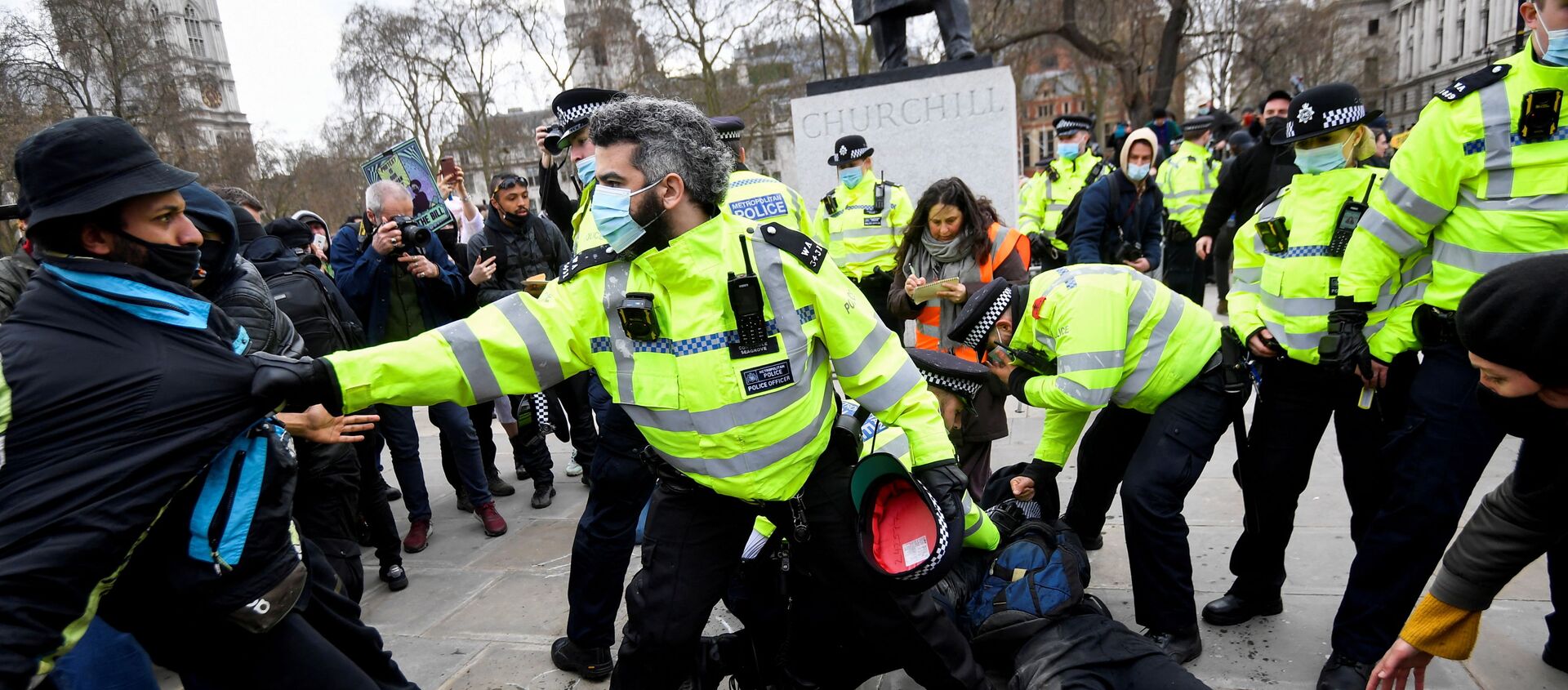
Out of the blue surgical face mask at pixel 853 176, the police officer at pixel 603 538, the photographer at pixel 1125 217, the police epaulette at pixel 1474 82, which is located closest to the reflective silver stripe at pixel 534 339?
the police officer at pixel 603 538

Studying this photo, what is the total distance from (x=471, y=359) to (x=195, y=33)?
63.2 metres

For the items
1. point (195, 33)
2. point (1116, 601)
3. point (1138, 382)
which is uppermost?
point (195, 33)

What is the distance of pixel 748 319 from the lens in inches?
84.6

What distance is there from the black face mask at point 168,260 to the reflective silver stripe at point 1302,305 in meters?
3.47

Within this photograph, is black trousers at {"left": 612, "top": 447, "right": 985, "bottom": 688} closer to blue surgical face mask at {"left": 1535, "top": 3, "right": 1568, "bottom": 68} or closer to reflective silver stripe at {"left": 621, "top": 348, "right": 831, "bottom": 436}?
reflective silver stripe at {"left": 621, "top": 348, "right": 831, "bottom": 436}

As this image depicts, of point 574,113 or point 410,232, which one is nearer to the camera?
point 574,113

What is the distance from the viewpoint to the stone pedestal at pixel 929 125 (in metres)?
6.63

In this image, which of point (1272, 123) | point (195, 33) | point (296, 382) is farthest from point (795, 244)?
point (195, 33)

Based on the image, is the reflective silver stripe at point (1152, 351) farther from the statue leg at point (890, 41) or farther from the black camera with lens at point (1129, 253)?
the statue leg at point (890, 41)

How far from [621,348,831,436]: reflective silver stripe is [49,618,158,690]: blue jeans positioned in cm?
177

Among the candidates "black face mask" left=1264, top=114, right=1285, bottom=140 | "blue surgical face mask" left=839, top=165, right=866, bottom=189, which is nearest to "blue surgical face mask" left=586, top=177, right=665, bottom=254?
"blue surgical face mask" left=839, top=165, right=866, bottom=189

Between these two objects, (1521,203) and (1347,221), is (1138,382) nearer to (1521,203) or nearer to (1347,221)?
(1347,221)

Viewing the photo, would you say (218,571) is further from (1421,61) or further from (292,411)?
(1421,61)

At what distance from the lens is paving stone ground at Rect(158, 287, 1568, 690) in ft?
9.47
